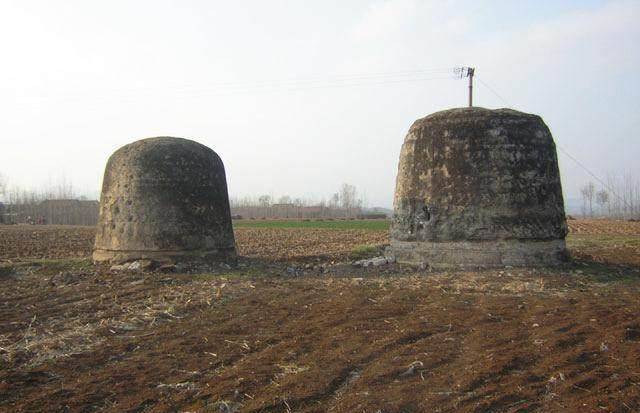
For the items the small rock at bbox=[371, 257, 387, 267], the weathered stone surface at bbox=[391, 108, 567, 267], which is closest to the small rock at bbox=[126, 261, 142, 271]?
the small rock at bbox=[371, 257, 387, 267]

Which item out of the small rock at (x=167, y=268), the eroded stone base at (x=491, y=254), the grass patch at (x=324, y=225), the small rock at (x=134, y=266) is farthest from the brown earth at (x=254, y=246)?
the grass patch at (x=324, y=225)

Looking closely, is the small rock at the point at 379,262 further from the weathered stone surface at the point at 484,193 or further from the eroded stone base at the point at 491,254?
the eroded stone base at the point at 491,254

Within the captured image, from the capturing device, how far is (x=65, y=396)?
4336 mm

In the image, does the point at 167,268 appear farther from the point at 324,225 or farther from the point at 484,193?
the point at 324,225

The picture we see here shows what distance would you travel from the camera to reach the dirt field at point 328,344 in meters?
4.23

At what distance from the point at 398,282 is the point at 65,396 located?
5989 millimetres

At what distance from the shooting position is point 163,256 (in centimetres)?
1158

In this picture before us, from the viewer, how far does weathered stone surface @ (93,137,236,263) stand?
11641mm

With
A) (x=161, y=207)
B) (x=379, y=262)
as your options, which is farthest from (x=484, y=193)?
(x=161, y=207)

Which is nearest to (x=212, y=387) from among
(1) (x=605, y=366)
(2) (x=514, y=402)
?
(2) (x=514, y=402)

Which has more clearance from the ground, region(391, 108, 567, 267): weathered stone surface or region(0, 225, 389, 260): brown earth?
region(391, 108, 567, 267): weathered stone surface

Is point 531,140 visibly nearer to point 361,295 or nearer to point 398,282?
point 398,282

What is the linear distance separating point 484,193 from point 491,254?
1.14 metres

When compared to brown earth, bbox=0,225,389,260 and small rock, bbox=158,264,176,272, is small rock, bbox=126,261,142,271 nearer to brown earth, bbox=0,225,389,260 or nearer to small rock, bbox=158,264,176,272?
small rock, bbox=158,264,176,272
